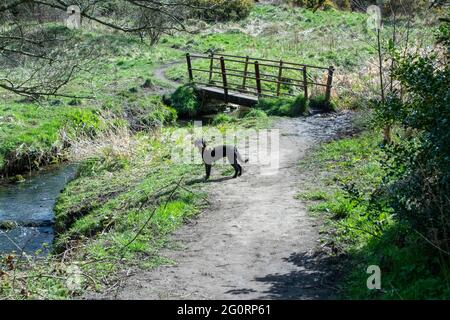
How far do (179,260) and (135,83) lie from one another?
1791 cm

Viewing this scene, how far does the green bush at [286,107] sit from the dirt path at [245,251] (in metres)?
7.17

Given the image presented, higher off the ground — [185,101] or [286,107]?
[286,107]

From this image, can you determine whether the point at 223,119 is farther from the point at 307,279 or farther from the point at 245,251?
the point at 307,279

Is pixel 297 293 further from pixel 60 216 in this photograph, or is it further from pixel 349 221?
pixel 60 216

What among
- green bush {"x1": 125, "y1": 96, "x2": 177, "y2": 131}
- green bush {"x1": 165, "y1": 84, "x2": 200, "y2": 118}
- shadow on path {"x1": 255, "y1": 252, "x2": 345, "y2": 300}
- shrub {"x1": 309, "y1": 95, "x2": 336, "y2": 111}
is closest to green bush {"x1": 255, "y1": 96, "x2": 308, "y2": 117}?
shrub {"x1": 309, "y1": 95, "x2": 336, "y2": 111}

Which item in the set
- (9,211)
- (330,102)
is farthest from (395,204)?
(330,102)

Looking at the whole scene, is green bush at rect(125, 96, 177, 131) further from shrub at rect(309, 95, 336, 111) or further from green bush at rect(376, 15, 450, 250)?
green bush at rect(376, 15, 450, 250)

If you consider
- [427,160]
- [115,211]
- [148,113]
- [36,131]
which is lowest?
[115,211]

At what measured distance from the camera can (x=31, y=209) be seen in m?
15.0

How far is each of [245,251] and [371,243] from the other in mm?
1840

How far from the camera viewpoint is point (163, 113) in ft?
72.0

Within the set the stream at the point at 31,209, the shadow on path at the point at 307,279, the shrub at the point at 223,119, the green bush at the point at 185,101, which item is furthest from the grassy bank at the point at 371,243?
the green bush at the point at 185,101

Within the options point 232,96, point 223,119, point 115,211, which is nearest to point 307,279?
point 115,211
